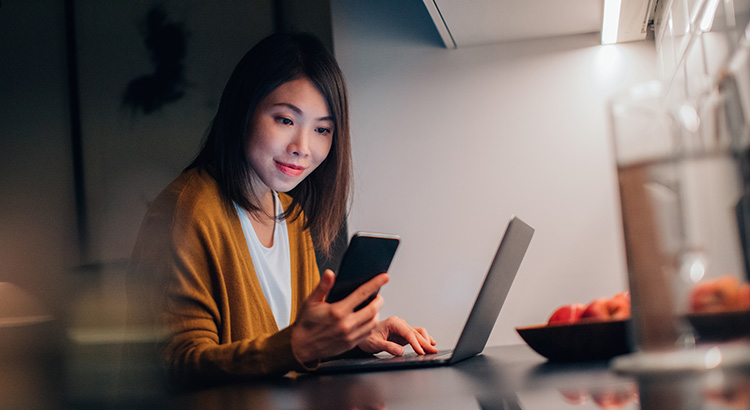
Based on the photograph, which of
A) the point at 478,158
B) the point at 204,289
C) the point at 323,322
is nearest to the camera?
the point at 323,322

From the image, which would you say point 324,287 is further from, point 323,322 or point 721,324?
point 721,324

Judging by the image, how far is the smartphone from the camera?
0.72 metres

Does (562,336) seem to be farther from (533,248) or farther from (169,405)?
(533,248)

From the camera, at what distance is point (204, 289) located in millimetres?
1030

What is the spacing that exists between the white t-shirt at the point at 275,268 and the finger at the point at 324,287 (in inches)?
18.9

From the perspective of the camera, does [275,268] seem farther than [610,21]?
No

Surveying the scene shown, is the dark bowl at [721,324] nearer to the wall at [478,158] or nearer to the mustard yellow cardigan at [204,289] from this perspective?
the mustard yellow cardigan at [204,289]

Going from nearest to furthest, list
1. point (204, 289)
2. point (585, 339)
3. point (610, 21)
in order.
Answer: point (585, 339), point (204, 289), point (610, 21)

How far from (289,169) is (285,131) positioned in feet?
0.26

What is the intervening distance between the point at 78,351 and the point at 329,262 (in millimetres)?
1472

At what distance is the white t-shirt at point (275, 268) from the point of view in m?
1.29

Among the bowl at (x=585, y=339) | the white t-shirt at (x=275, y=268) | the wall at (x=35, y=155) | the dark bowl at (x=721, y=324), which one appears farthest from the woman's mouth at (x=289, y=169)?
the wall at (x=35, y=155)

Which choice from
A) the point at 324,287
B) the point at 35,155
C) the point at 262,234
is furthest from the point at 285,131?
the point at 35,155

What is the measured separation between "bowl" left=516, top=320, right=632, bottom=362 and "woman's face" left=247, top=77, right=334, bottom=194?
2.49 ft
